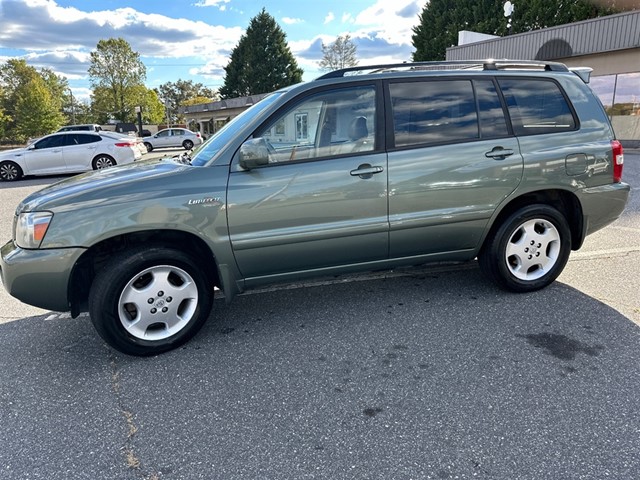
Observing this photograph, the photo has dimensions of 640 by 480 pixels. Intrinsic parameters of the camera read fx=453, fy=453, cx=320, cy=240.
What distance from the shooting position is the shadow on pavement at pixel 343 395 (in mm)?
2133

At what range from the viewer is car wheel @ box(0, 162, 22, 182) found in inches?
531

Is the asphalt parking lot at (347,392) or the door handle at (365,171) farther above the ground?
the door handle at (365,171)

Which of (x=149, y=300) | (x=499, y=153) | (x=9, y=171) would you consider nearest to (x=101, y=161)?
(x=9, y=171)

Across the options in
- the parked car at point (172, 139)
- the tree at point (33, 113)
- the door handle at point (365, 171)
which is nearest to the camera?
the door handle at point (365, 171)

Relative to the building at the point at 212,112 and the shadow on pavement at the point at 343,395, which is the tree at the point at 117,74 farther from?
the shadow on pavement at the point at 343,395

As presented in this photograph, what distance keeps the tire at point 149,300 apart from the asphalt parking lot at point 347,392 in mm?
142

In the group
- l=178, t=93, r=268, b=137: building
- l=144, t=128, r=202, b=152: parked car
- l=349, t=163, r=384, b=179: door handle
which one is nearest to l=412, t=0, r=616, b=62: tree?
l=178, t=93, r=268, b=137: building

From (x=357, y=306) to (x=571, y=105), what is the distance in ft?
8.13

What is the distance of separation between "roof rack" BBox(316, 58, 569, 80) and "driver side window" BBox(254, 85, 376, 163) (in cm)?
19

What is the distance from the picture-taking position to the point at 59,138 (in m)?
13.9

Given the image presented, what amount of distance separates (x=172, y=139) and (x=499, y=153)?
95.2ft

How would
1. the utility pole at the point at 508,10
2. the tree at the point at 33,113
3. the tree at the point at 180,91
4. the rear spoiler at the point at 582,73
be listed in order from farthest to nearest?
1. the tree at the point at 180,91
2. the tree at the point at 33,113
3. the utility pole at the point at 508,10
4. the rear spoiler at the point at 582,73

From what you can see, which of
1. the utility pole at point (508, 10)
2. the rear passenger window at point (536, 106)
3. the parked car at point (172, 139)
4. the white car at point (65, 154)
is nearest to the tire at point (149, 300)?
the rear passenger window at point (536, 106)

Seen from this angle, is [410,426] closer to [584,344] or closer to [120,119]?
[584,344]
